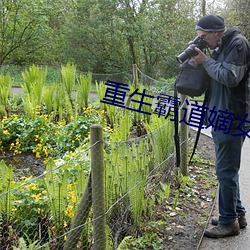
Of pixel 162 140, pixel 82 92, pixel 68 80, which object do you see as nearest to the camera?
→ pixel 162 140

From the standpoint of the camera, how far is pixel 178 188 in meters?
4.50

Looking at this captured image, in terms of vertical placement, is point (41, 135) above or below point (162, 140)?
below

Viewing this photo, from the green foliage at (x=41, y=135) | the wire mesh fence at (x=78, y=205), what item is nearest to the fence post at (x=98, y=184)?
the wire mesh fence at (x=78, y=205)

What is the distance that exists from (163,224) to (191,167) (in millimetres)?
1944

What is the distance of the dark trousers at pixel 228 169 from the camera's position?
3.08m

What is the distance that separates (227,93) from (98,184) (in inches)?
53.1

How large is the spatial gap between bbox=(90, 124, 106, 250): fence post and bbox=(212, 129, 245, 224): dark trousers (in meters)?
1.21

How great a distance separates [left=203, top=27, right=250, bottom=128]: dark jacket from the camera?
284 cm

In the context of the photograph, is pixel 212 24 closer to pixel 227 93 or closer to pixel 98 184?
pixel 227 93

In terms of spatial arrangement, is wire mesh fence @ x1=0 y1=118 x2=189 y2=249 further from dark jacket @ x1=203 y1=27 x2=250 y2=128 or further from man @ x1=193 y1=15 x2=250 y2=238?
dark jacket @ x1=203 y1=27 x2=250 y2=128

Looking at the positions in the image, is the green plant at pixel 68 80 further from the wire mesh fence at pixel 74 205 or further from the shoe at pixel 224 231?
the shoe at pixel 224 231

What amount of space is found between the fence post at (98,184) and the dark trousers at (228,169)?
121 cm

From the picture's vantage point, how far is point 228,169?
3.16m

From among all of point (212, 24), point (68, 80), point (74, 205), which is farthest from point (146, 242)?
point (68, 80)
